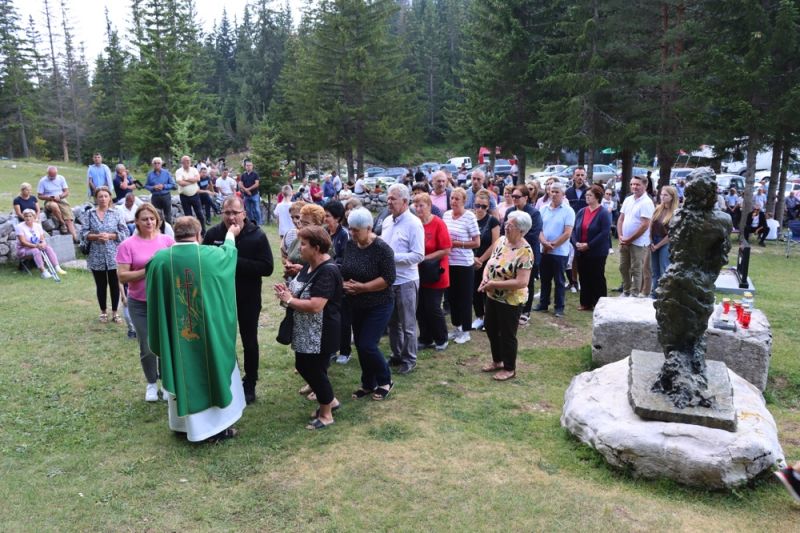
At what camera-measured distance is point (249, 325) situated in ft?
16.4

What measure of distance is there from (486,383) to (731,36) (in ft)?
48.7

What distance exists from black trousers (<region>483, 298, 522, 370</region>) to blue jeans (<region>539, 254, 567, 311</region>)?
2391mm

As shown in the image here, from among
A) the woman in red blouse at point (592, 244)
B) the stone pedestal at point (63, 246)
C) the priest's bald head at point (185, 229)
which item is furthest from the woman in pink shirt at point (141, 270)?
the stone pedestal at point (63, 246)

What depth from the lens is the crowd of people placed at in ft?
13.9

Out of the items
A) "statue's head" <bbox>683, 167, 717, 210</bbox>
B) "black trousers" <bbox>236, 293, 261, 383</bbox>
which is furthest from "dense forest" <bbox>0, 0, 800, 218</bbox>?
"black trousers" <bbox>236, 293, 261, 383</bbox>

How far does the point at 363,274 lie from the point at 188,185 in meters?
A: 9.87

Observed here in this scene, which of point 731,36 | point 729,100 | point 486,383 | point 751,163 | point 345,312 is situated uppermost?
point 731,36

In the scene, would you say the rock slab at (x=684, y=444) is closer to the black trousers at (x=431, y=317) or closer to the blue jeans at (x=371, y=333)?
the blue jeans at (x=371, y=333)

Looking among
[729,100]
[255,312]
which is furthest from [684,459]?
[729,100]

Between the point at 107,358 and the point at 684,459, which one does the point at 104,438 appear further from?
the point at 684,459

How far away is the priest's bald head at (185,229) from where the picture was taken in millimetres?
4133

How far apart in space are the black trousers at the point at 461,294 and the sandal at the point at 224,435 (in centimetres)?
315

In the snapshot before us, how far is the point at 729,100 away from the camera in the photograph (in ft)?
51.2

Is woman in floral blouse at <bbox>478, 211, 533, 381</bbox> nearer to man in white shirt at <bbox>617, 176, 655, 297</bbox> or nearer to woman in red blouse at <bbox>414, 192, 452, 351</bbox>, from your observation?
woman in red blouse at <bbox>414, 192, 452, 351</bbox>
